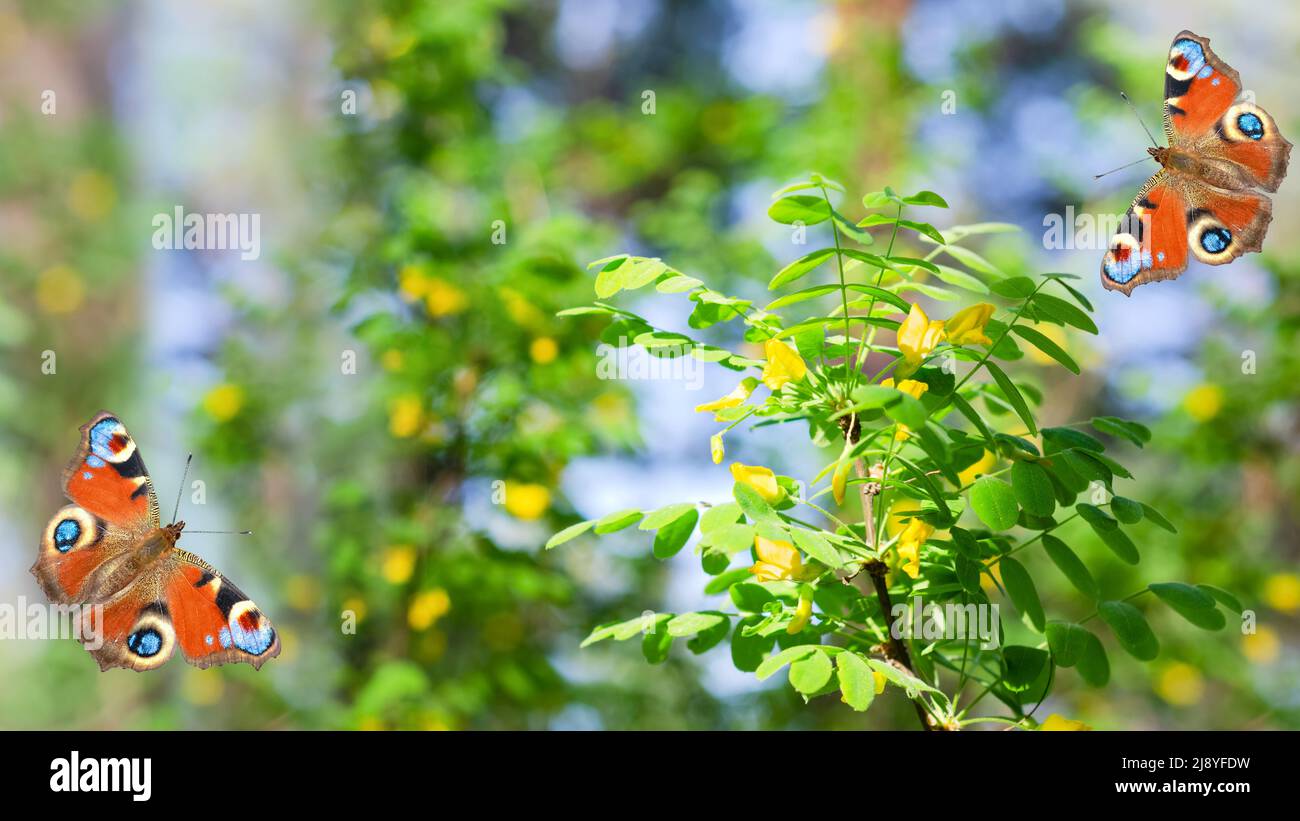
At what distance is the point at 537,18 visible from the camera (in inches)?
186

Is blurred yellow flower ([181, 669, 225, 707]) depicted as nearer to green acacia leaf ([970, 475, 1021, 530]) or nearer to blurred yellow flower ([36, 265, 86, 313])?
blurred yellow flower ([36, 265, 86, 313])

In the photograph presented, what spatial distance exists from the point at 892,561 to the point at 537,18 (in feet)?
14.9

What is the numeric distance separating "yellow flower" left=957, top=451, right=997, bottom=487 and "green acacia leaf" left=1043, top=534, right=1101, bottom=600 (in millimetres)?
75

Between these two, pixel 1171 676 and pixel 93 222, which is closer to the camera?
pixel 1171 676

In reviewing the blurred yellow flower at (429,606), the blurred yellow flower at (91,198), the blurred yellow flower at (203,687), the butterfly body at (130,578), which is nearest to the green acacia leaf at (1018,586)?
the butterfly body at (130,578)

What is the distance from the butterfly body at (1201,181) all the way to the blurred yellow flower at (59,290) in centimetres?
360

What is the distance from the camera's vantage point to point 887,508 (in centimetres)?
74

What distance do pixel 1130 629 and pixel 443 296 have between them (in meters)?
1.37

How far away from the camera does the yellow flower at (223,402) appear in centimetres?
212

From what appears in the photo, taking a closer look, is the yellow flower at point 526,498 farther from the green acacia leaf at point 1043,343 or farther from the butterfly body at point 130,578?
the green acacia leaf at point 1043,343

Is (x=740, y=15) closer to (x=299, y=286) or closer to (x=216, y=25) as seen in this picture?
(x=216, y=25)

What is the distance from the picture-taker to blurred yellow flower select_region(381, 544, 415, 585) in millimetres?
1825

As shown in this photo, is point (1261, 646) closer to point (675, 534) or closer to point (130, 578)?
point (675, 534)
